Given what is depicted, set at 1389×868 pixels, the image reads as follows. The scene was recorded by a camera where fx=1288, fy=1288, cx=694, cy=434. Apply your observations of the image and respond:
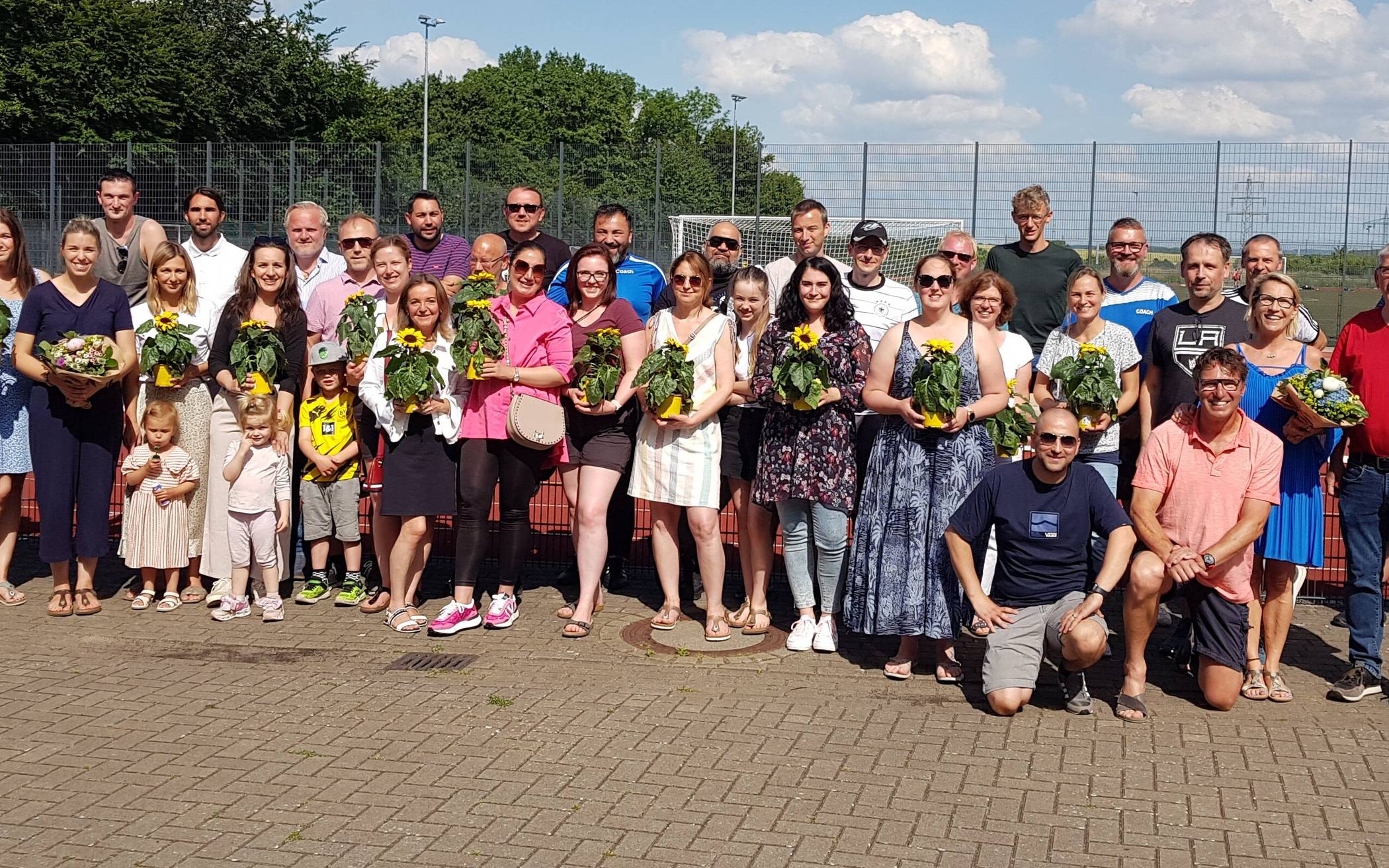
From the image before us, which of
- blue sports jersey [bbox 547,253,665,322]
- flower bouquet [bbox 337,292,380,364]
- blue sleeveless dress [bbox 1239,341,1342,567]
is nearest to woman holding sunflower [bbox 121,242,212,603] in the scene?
flower bouquet [bbox 337,292,380,364]

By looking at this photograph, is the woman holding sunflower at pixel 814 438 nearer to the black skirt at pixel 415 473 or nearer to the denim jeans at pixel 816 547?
the denim jeans at pixel 816 547

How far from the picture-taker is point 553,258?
8.97 meters

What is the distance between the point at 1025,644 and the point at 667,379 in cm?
230

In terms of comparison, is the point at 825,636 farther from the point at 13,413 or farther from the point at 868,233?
the point at 13,413

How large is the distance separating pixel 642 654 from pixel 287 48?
151 feet

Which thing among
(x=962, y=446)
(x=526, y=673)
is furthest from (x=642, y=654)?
(x=962, y=446)

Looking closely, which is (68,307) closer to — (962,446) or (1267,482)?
(962,446)

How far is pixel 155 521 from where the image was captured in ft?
25.5

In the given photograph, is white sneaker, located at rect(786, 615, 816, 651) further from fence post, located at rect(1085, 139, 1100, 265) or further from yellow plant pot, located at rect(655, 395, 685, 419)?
fence post, located at rect(1085, 139, 1100, 265)

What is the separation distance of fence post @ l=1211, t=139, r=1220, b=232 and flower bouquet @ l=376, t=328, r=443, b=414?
10947 millimetres

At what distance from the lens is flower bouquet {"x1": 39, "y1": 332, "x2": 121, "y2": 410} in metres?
7.30

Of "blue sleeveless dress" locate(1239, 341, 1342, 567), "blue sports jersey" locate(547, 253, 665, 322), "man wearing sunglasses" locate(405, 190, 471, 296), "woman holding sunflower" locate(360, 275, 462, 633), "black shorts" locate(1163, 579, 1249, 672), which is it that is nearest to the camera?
"black shorts" locate(1163, 579, 1249, 672)

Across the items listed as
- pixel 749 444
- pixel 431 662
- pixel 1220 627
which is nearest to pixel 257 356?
pixel 431 662

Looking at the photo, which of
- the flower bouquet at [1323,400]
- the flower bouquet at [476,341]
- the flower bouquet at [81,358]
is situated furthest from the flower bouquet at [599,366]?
the flower bouquet at [1323,400]
